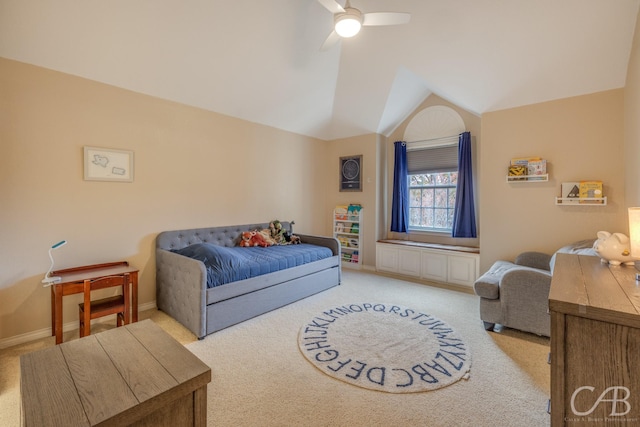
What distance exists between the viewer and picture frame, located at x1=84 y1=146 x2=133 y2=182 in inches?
116

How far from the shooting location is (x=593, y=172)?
10.7ft

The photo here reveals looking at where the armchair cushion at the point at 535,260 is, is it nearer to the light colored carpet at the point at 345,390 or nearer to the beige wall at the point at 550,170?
the beige wall at the point at 550,170

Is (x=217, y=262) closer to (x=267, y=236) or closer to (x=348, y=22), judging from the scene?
(x=267, y=236)

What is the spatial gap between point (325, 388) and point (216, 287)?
4.72 ft

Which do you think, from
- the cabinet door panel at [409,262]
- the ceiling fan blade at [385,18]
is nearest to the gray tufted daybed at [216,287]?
the cabinet door panel at [409,262]

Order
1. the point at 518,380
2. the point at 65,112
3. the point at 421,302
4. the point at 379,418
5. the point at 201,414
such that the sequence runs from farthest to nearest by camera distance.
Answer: the point at 421,302
the point at 65,112
the point at 518,380
the point at 379,418
the point at 201,414

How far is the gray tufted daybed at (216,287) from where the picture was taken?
274cm

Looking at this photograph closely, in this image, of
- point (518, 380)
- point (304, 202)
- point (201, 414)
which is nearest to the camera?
point (201, 414)

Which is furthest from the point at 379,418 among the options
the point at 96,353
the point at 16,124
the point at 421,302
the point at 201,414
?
the point at 16,124

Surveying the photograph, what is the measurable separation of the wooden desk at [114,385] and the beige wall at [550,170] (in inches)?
159

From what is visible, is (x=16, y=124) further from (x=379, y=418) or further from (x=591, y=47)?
(x=591, y=47)

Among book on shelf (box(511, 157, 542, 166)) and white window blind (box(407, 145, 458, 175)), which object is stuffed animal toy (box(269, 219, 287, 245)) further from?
book on shelf (box(511, 157, 542, 166))

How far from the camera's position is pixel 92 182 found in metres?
2.99

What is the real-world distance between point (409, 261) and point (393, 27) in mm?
3397
